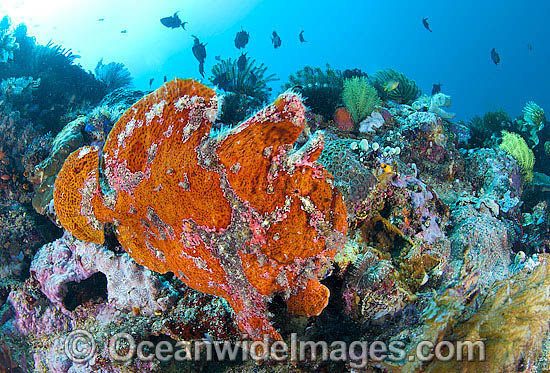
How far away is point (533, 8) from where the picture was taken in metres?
93.6

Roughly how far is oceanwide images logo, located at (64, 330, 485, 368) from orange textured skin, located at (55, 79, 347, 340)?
0.25 m

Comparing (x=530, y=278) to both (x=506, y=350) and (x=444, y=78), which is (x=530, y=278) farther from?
(x=444, y=78)

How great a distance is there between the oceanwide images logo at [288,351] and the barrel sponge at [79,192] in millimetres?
1190

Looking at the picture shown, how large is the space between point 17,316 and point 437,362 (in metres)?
5.18

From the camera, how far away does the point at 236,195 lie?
81.6 inches

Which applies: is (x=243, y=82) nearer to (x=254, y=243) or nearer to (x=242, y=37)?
(x=242, y=37)

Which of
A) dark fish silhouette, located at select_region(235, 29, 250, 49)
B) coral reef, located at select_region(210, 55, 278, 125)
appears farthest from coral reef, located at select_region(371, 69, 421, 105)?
dark fish silhouette, located at select_region(235, 29, 250, 49)

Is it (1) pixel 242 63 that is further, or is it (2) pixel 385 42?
(2) pixel 385 42

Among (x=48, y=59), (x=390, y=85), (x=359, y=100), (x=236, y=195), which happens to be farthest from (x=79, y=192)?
(x=48, y=59)

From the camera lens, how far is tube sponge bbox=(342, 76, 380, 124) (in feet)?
16.7

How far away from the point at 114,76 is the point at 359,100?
9.76m

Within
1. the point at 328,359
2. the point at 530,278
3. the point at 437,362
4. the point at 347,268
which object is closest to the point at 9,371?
the point at 328,359

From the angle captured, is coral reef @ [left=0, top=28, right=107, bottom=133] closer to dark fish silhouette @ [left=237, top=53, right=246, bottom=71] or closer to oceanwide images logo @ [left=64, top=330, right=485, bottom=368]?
dark fish silhouette @ [left=237, top=53, right=246, bottom=71]

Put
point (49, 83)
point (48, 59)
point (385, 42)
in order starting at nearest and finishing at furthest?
point (49, 83), point (48, 59), point (385, 42)
